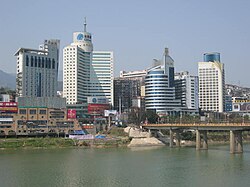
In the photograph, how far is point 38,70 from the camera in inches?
6806

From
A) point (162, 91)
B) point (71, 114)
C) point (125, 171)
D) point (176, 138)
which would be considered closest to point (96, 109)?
point (71, 114)

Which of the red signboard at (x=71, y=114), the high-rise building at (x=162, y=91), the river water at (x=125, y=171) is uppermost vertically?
the high-rise building at (x=162, y=91)

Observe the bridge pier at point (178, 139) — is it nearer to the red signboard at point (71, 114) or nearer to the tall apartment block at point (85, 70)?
the red signboard at point (71, 114)

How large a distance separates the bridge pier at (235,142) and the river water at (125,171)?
19.0ft

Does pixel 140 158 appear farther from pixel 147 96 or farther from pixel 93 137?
pixel 147 96

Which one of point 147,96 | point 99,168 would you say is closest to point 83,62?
point 147,96

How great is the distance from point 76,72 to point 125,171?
396 ft

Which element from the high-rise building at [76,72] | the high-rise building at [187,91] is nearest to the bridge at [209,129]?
the high-rise building at [76,72]

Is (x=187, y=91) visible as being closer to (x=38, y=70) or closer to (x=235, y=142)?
(x=38, y=70)

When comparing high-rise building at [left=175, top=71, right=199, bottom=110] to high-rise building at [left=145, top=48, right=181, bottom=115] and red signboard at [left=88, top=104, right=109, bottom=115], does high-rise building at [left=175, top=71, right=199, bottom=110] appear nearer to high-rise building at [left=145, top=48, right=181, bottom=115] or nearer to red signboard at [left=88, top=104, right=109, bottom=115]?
high-rise building at [left=145, top=48, right=181, bottom=115]

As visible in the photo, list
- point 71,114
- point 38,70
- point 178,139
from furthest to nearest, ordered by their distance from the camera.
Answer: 1. point 38,70
2. point 71,114
3. point 178,139

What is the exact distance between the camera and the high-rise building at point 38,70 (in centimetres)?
16725

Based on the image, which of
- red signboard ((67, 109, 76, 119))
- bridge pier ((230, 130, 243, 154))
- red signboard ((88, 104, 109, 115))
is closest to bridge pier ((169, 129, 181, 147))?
bridge pier ((230, 130, 243, 154))

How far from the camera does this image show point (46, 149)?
90000mm
